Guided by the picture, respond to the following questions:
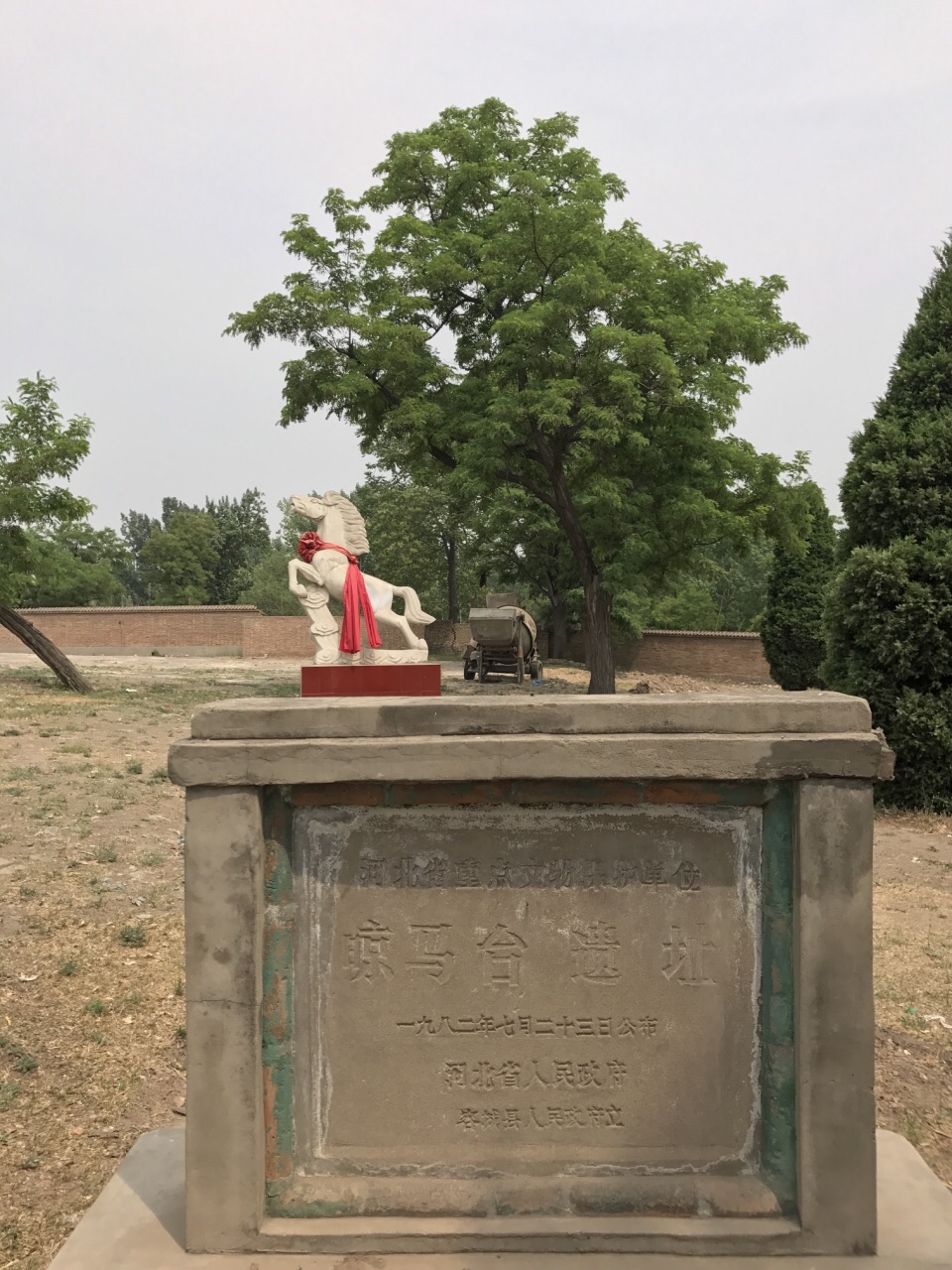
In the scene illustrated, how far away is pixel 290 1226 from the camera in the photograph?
99.8 inches

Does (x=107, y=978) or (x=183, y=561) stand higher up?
(x=183, y=561)

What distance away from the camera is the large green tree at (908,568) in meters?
8.67

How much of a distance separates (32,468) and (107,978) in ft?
39.8

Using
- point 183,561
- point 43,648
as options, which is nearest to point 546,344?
point 43,648

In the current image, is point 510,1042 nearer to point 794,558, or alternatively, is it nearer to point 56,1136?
point 56,1136

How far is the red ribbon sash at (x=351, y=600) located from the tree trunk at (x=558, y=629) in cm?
2195

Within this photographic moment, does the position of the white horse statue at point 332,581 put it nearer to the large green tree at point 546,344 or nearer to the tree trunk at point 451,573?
the large green tree at point 546,344

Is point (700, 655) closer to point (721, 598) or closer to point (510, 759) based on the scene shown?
point (721, 598)

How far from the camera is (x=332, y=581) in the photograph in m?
6.68

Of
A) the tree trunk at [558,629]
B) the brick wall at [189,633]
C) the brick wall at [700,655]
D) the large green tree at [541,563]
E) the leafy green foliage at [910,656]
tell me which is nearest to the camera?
the leafy green foliage at [910,656]

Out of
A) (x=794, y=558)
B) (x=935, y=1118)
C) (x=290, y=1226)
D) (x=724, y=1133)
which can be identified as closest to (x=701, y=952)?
(x=724, y=1133)

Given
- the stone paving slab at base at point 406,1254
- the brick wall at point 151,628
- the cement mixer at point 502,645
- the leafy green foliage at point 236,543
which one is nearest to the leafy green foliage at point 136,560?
the leafy green foliage at point 236,543

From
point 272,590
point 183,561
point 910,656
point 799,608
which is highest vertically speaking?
point 183,561

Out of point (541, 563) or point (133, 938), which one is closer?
point (133, 938)
